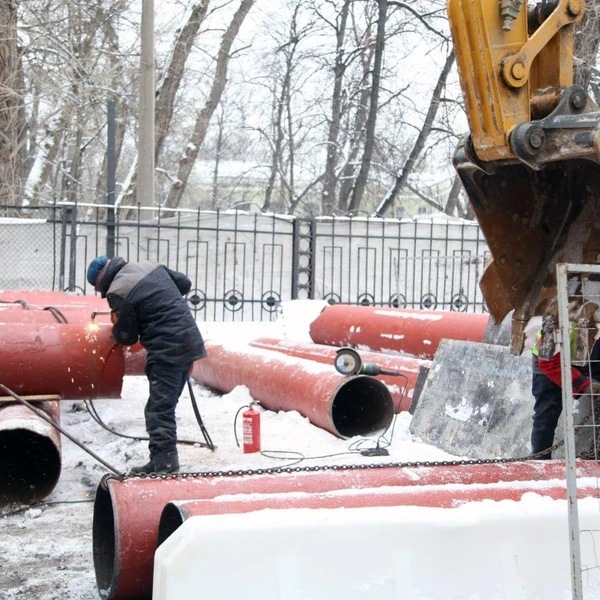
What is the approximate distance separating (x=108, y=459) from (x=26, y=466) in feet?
2.36

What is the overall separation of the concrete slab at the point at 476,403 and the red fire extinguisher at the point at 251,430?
4.24 feet

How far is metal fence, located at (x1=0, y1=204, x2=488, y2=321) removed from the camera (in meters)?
13.3

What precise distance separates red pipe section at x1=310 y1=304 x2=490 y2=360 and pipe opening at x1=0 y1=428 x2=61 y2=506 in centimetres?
433

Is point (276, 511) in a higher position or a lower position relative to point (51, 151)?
lower

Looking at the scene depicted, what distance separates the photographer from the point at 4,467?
637 centimetres

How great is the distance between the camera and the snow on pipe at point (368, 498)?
134 inches

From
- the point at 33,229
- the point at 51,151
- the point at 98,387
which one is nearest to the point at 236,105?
the point at 51,151

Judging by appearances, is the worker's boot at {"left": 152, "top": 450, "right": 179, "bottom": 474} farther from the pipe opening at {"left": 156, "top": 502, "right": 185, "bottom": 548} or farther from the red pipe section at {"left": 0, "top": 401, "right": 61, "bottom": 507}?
the pipe opening at {"left": 156, "top": 502, "right": 185, "bottom": 548}

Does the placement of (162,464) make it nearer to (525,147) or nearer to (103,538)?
(103,538)

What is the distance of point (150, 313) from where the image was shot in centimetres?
638

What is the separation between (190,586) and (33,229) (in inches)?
435

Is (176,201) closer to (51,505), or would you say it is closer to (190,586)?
(51,505)

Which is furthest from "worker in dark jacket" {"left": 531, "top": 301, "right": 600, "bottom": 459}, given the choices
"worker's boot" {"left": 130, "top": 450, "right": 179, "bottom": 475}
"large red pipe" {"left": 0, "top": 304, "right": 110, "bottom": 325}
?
"large red pipe" {"left": 0, "top": 304, "right": 110, "bottom": 325}

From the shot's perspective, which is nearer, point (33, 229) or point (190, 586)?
point (190, 586)
